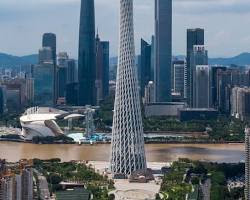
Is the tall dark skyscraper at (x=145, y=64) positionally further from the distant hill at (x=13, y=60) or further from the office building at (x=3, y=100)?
the distant hill at (x=13, y=60)

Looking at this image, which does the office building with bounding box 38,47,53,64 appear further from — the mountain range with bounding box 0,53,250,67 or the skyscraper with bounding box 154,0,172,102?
the mountain range with bounding box 0,53,250,67

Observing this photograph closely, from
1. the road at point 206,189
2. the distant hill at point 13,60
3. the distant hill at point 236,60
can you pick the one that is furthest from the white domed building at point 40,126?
the distant hill at point 236,60

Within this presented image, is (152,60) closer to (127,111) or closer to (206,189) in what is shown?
(127,111)

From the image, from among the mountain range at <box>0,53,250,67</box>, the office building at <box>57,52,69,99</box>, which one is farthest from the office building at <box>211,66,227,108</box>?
the mountain range at <box>0,53,250,67</box>

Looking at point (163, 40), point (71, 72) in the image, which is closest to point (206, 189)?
point (163, 40)

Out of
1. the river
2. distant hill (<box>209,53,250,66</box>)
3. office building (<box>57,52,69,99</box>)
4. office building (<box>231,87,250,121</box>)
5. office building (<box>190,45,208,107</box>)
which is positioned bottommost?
the river
